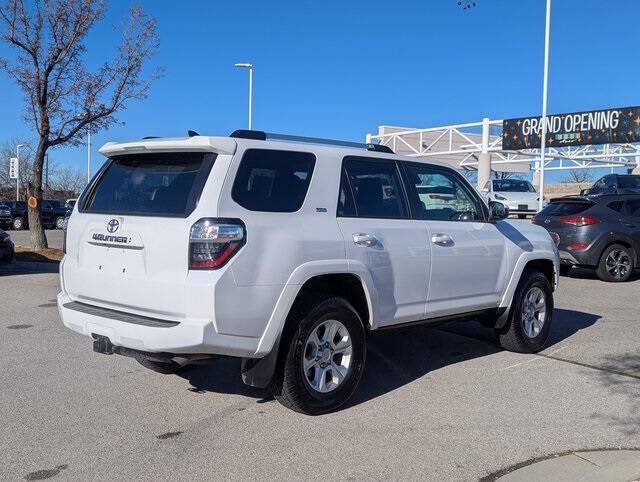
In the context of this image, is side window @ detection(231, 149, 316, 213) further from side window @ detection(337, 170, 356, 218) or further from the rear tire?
the rear tire

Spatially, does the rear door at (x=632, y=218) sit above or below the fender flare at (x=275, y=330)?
above

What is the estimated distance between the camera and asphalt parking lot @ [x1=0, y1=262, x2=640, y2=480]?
13.2 feet

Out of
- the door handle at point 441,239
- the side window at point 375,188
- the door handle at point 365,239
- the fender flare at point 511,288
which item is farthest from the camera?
the fender flare at point 511,288

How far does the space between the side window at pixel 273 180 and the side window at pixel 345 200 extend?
1.01ft

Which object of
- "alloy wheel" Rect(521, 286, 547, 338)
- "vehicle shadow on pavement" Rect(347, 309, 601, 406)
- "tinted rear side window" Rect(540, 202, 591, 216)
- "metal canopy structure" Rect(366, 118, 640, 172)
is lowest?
"vehicle shadow on pavement" Rect(347, 309, 601, 406)

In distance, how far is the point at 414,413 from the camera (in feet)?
16.2

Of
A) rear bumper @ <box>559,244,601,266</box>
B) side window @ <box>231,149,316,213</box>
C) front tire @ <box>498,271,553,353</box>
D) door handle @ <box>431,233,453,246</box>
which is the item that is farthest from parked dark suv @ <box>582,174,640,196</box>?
side window @ <box>231,149,316,213</box>

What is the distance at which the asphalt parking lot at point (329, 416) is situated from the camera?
158 inches

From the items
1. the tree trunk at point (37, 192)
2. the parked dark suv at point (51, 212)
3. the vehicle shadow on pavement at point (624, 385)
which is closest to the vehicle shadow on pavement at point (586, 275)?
the vehicle shadow on pavement at point (624, 385)

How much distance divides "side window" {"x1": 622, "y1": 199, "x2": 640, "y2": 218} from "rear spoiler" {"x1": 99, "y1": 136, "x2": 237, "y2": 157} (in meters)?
10.7

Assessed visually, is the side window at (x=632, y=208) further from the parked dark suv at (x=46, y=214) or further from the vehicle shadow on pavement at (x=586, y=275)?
the parked dark suv at (x=46, y=214)

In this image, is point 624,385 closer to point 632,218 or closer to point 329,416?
point 329,416

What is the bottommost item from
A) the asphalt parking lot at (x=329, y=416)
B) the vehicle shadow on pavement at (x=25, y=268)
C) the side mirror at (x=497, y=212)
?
Answer: the asphalt parking lot at (x=329, y=416)

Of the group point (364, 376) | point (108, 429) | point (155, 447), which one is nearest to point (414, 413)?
point (364, 376)
